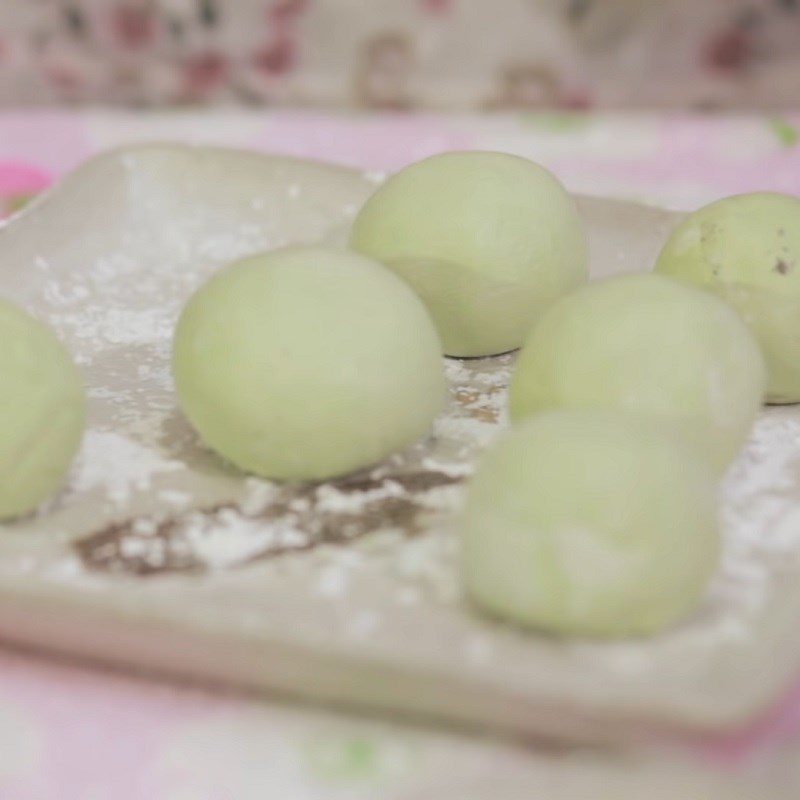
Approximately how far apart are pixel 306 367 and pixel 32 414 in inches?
5.0

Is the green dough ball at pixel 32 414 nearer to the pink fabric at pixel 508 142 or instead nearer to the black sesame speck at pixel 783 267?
the black sesame speck at pixel 783 267

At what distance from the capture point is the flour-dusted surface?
476 millimetres

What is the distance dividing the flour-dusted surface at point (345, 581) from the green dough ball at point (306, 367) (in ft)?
0.08

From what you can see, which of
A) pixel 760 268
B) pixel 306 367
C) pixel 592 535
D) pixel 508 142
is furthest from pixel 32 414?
pixel 508 142

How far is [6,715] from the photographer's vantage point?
1.77ft

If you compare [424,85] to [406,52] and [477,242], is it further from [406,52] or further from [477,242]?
[477,242]

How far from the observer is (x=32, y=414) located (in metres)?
0.60

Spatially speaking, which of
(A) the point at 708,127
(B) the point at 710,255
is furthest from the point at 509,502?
(A) the point at 708,127

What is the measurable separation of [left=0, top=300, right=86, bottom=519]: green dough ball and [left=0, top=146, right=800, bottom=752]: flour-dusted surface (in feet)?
0.06

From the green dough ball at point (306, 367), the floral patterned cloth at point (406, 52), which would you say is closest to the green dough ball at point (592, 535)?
the green dough ball at point (306, 367)

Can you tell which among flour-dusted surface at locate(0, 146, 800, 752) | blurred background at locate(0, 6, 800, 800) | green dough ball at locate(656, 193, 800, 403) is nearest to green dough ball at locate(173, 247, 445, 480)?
flour-dusted surface at locate(0, 146, 800, 752)

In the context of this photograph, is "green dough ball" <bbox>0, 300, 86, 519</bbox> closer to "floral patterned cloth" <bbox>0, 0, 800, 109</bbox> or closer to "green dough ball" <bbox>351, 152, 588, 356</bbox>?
"green dough ball" <bbox>351, 152, 588, 356</bbox>

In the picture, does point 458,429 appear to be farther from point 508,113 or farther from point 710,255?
point 508,113

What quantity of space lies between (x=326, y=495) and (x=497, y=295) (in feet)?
0.61
